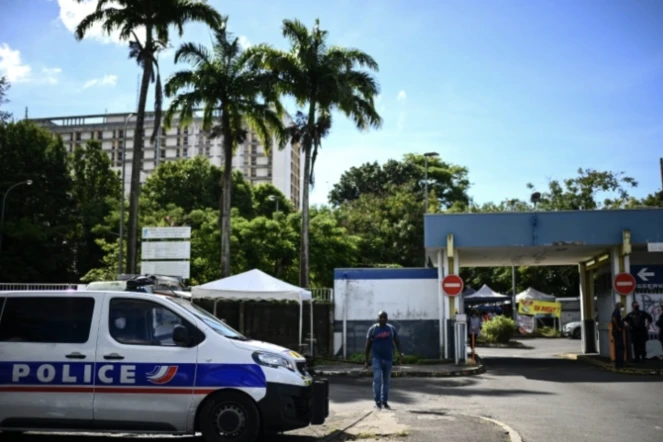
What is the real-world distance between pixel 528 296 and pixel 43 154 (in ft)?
122

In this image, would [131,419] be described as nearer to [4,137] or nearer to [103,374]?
[103,374]

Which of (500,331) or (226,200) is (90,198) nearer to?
(226,200)

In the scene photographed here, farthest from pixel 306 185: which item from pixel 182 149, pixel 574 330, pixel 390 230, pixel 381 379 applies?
pixel 182 149

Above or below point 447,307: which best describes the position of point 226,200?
above

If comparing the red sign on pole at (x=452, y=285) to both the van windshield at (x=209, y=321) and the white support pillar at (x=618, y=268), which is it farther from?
the van windshield at (x=209, y=321)

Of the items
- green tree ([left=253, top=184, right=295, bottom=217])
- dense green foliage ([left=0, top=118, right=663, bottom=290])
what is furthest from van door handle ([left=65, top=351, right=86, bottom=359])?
green tree ([left=253, top=184, right=295, bottom=217])

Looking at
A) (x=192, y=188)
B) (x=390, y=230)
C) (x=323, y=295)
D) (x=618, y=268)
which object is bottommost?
(x=323, y=295)

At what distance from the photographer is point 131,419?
8258mm

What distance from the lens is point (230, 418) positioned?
8.23 m

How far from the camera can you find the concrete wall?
23797 millimetres

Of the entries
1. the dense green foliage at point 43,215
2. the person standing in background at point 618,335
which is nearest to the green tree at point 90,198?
the dense green foliage at point 43,215

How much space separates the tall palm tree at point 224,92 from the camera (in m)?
27.3

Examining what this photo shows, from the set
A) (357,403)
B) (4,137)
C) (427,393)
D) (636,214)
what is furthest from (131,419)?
(4,137)

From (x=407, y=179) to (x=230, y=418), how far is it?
65.7 meters
